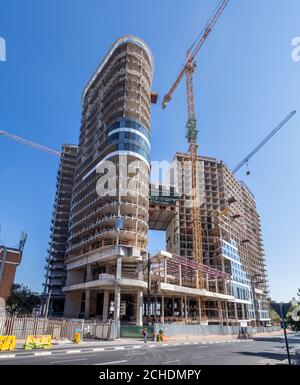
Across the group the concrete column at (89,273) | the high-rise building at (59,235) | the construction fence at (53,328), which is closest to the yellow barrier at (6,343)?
the construction fence at (53,328)

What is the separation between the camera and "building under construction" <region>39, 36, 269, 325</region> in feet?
177

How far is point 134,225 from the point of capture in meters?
55.9

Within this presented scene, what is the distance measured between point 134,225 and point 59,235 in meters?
50.2

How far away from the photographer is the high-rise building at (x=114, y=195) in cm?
5275

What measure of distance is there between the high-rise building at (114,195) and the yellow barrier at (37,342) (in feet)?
86.4

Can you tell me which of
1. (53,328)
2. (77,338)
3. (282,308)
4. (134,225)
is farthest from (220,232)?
(282,308)

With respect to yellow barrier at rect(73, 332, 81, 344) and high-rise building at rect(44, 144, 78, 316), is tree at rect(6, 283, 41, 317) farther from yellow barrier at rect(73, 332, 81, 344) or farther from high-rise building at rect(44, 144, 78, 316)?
yellow barrier at rect(73, 332, 81, 344)

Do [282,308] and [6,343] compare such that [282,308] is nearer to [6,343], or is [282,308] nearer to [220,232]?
[6,343]

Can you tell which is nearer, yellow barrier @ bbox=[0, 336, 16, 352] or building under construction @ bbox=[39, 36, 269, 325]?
yellow barrier @ bbox=[0, 336, 16, 352]

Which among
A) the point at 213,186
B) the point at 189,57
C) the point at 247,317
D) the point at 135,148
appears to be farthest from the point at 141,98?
the point at 247,317

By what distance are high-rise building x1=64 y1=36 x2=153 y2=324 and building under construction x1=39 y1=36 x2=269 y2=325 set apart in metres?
0.22

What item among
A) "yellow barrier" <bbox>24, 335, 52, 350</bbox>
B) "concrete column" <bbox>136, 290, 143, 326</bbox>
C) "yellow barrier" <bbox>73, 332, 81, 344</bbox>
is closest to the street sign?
"yellow barrier" <bbox>24, 335, 52, 350</bbox>

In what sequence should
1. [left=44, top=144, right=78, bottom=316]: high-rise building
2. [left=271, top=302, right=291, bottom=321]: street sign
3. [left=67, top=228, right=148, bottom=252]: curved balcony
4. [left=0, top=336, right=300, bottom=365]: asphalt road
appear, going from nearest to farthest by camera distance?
1. [left=271, top=302, right=291, bottom=321]: street sign
2. [left=0, top=336, right=300, bottom=365]: asphalt road
3. [left=67, top=228, right=148, bottom=252]: curved balcony
4. [left=44, top=144, right=78, bottom=316]: high-rise building

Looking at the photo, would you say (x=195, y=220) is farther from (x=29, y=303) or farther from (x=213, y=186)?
(x=29, y=303)
